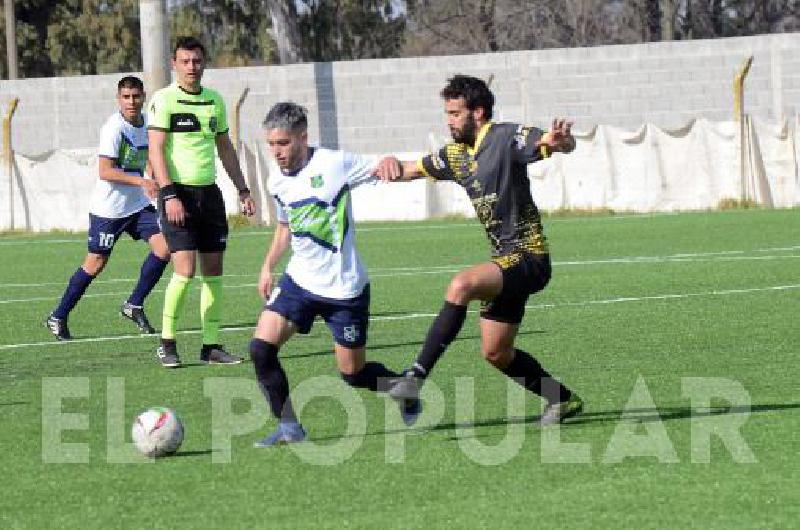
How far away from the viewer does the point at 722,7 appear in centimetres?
5312

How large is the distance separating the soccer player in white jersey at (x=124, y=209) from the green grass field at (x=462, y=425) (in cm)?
31

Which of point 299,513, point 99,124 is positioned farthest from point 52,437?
point 99,124

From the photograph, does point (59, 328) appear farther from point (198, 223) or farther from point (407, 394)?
point (407, 394)

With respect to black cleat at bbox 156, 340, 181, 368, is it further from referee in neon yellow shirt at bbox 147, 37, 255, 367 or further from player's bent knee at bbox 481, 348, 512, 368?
player's bent knee at bbox 481, 348, 512, 368

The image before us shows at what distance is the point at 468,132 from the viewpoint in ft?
29.4

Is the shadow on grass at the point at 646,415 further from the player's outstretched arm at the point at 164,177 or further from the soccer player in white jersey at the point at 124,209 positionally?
the soccer player in white jersey at the point at 124,209

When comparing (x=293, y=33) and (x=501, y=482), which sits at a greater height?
(x=293, y=33)

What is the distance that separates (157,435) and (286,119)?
164cm

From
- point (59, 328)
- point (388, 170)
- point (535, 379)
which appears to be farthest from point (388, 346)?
point (388, 170)

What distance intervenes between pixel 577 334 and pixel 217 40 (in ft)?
141

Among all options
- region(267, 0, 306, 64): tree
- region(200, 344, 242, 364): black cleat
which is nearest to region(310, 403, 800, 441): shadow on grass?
region(200, 344, 242, 364): black cleat

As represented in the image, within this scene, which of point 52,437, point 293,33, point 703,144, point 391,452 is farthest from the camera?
point 293,33

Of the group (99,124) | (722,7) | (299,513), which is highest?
(722,7)

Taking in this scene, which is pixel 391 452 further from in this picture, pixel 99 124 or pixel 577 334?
pixel 99 124
